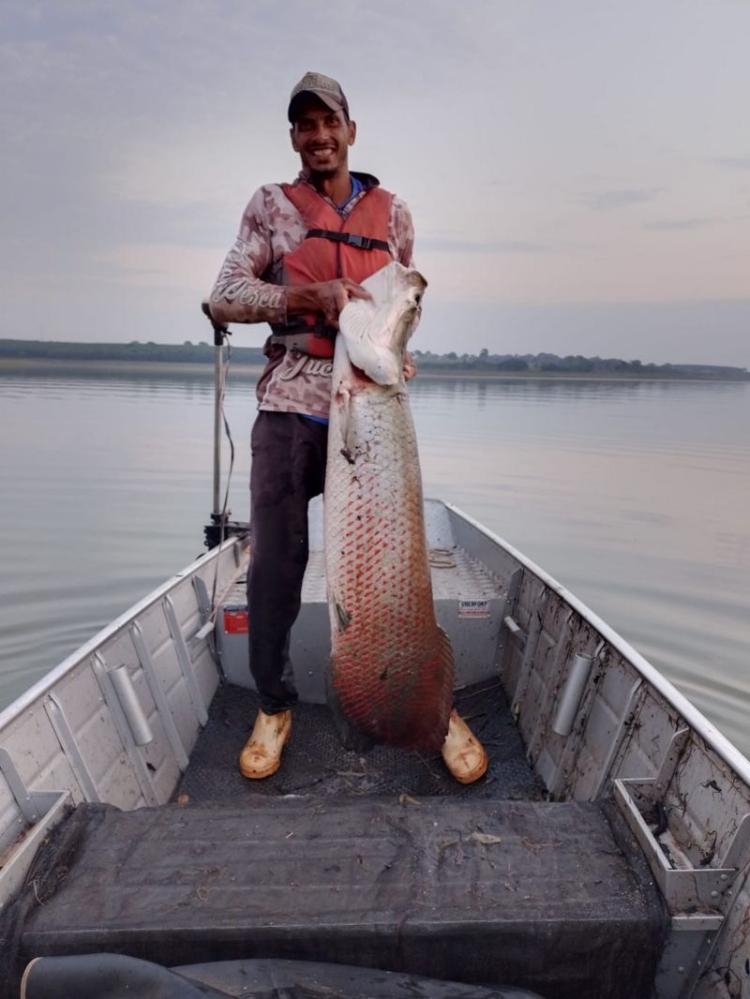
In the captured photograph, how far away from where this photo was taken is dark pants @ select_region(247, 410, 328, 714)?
3.74 meters

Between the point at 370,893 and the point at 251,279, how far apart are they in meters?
2.58

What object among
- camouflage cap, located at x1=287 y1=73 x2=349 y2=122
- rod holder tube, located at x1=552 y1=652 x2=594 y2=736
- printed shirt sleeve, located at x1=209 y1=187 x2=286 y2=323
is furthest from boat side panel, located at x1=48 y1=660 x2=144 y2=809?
camouflage cap, located at x1=287 y1=73 x2=349 y2=122

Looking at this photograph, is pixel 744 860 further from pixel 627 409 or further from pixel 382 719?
pixel 627 409

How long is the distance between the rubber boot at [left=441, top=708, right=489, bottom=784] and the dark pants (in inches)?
37.9

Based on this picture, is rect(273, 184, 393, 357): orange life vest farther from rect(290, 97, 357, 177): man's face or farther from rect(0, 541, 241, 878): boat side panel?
rect(0, 541, 241, 878): boat side panel

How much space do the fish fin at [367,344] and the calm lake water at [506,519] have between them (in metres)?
5.07

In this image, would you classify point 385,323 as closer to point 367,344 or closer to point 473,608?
point 367,344

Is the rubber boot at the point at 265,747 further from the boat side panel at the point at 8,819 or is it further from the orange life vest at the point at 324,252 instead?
the orange life vest at the point at 324,252

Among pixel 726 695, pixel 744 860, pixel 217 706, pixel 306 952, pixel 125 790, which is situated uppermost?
pixel 744 860

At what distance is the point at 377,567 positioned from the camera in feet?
10.5

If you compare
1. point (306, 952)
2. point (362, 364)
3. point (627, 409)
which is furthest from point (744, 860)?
point (627, 409)

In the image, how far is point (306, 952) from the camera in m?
2.16

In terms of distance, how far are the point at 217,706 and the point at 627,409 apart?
47292 millimetres

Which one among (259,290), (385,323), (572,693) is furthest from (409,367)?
(572,693)
